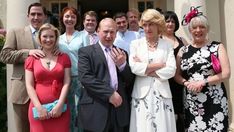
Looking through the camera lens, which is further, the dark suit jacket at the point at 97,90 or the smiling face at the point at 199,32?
the smiling face at the point at 199,32

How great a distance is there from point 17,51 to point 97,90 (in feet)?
4.19

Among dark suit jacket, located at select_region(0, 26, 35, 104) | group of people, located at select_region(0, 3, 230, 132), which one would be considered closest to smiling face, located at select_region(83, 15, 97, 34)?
group of people, located at select_region(0, 3, 230, 132)

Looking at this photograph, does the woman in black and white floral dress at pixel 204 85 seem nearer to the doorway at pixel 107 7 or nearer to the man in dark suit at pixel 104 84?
the man in dark suit at pixel 104 84

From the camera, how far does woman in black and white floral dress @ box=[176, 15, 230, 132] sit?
13.3 feet

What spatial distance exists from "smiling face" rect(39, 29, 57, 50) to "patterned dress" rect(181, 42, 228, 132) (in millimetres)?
1629

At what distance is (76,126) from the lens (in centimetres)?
455

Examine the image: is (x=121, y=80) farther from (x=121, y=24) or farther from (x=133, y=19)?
(x=133, y=19)

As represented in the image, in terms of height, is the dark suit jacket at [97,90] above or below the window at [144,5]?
below

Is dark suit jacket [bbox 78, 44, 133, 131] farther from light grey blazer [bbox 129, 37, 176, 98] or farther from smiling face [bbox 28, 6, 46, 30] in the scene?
smiling face [bbox 28, 6, 46, 30]

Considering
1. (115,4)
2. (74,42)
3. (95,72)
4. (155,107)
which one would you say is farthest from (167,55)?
(115,4)

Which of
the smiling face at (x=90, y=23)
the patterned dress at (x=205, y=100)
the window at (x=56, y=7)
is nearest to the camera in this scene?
the patterned dress at (x=205, y=100)

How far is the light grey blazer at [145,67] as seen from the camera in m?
3.88

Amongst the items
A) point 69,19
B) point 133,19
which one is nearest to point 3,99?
point 69,19

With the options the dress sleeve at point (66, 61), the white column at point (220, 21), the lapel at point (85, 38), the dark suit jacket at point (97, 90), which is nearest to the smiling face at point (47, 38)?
the dress sleeve at point (66, 61)
